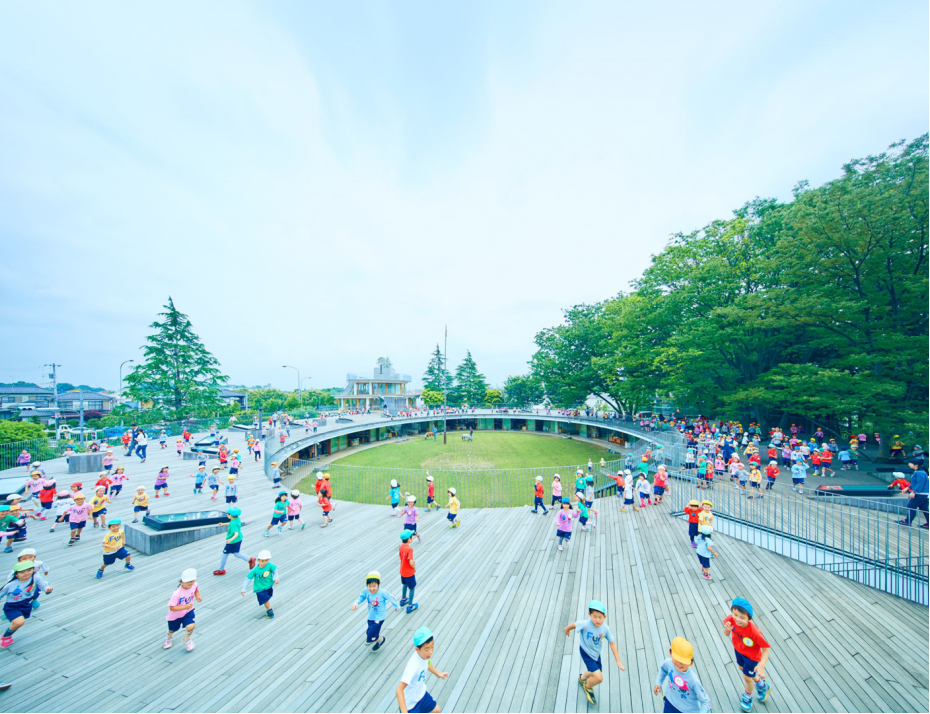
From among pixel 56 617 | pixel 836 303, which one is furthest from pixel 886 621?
pixel 56 617

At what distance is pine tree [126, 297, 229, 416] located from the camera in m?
35.7

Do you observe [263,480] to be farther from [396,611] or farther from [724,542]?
[724,542]

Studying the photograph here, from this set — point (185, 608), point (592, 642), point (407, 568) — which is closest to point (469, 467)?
point (407, 568)

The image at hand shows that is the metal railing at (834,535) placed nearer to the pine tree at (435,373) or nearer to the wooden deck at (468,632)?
the wooden deck at (468,632)

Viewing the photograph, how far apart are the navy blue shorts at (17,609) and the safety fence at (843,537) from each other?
49.7ft

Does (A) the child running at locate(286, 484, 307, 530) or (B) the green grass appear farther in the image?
(B) the green grass

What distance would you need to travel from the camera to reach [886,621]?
231 inches

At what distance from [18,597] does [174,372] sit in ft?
132

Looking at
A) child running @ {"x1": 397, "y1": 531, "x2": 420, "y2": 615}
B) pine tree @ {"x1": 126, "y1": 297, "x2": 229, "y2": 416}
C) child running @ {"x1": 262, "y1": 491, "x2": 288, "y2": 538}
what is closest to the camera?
child running @ {"x1": 397, "y1": 531, "x2": 420, "y2": 615}

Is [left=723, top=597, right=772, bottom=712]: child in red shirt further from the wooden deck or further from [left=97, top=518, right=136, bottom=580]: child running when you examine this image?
[left=97, top=518, right=136, bottom=580]: child running

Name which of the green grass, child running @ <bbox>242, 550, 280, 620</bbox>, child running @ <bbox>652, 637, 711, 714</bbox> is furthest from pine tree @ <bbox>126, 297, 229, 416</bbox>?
child running @ <bbox>652, 637, 711, 714</bbox>

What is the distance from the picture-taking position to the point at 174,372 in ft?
123

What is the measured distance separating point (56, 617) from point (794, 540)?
55.1 ft

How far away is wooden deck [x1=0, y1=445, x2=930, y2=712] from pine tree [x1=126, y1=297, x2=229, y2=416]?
33.8 meters
